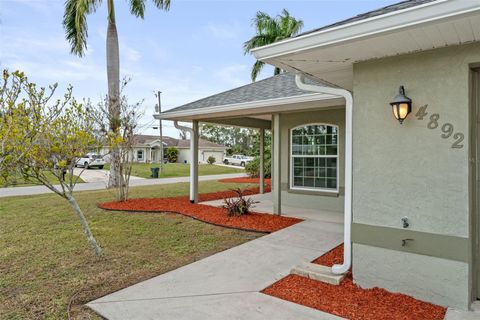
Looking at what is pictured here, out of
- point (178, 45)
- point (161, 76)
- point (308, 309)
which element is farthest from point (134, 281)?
point (161, 76)

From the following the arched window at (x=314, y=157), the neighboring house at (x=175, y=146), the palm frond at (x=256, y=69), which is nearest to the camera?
the arched window at (x=314, y=157)

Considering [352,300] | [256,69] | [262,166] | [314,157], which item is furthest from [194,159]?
[256,69]

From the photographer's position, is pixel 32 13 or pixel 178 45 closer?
pixel 32 13

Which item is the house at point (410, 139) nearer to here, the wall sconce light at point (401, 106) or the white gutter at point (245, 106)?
the wall sconce light at point (401, 106)

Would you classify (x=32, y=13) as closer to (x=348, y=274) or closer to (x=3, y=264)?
(x=3, y=264)

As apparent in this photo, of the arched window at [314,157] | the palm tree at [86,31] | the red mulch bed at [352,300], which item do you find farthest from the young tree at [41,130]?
the palm tree at [86,31]

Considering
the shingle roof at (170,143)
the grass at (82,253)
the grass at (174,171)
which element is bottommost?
the grass at (82,253)

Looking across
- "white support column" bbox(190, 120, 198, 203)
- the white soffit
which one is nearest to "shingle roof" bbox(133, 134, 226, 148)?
"white support column" bbox(190, 120, 198, 203)

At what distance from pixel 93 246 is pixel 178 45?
1605 cm

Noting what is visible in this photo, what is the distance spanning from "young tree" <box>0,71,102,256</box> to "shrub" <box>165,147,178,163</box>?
3564 centimetres

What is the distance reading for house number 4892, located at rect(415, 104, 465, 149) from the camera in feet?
9.66

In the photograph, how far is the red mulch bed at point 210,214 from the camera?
22.0ft

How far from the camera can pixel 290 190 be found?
917 centimetres

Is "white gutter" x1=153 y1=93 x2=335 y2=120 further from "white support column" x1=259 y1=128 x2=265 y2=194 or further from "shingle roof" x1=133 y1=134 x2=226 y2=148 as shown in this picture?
"shingle roof" x1=133 y1=134 x2=226 y2=148
